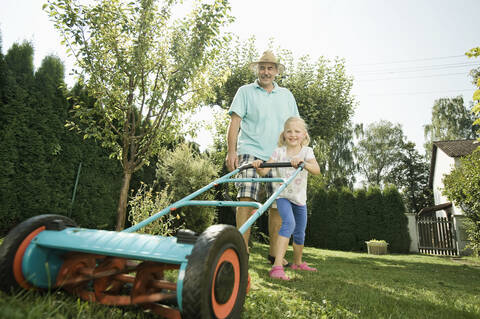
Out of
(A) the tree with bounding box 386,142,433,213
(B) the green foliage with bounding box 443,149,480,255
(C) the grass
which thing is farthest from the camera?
(A) the tree with bounding box 386,142,433,213

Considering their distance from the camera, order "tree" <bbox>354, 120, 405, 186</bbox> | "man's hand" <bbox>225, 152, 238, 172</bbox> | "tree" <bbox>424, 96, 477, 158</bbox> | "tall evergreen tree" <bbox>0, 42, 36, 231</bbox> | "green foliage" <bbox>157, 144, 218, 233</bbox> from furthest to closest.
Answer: "tree" <bbox>354, 120, 405, 186</bbox>
"tree" <bbox>424, 96, 477, 158</bbox>
"green foliage" <bbox>157, 144, 218, 233</bbox>
"tall evergreen tree" <bbox>0, 42, 36, 231</bbox>
"man's hand" <bbox>225, 152, 238, 172</bbox>

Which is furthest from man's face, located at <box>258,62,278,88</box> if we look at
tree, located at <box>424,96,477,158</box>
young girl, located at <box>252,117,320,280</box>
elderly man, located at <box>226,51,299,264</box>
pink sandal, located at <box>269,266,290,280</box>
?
tree, located at <box>424,96,477,158</box>

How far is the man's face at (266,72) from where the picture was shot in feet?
11.9

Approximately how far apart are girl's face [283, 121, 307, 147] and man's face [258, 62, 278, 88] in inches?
24.8

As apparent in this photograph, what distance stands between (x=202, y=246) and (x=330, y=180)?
1021 inches

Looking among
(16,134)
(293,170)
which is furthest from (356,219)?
(16,134)

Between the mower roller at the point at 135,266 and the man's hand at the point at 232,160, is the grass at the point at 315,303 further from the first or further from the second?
the man's hand at the point at 232,160

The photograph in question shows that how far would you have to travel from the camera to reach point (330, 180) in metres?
26.1

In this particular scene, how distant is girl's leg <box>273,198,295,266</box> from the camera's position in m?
2.79

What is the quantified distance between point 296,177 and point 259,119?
768mm

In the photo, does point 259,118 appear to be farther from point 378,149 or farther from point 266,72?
point 378,149

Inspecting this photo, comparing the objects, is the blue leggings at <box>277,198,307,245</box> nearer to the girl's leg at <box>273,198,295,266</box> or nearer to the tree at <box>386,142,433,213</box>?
the girl's leg at <box>273,198,295,266</box>

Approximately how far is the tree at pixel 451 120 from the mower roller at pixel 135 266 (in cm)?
2754

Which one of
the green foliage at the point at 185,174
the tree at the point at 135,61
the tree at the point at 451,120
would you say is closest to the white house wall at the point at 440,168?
the tree at the point at 451,120
